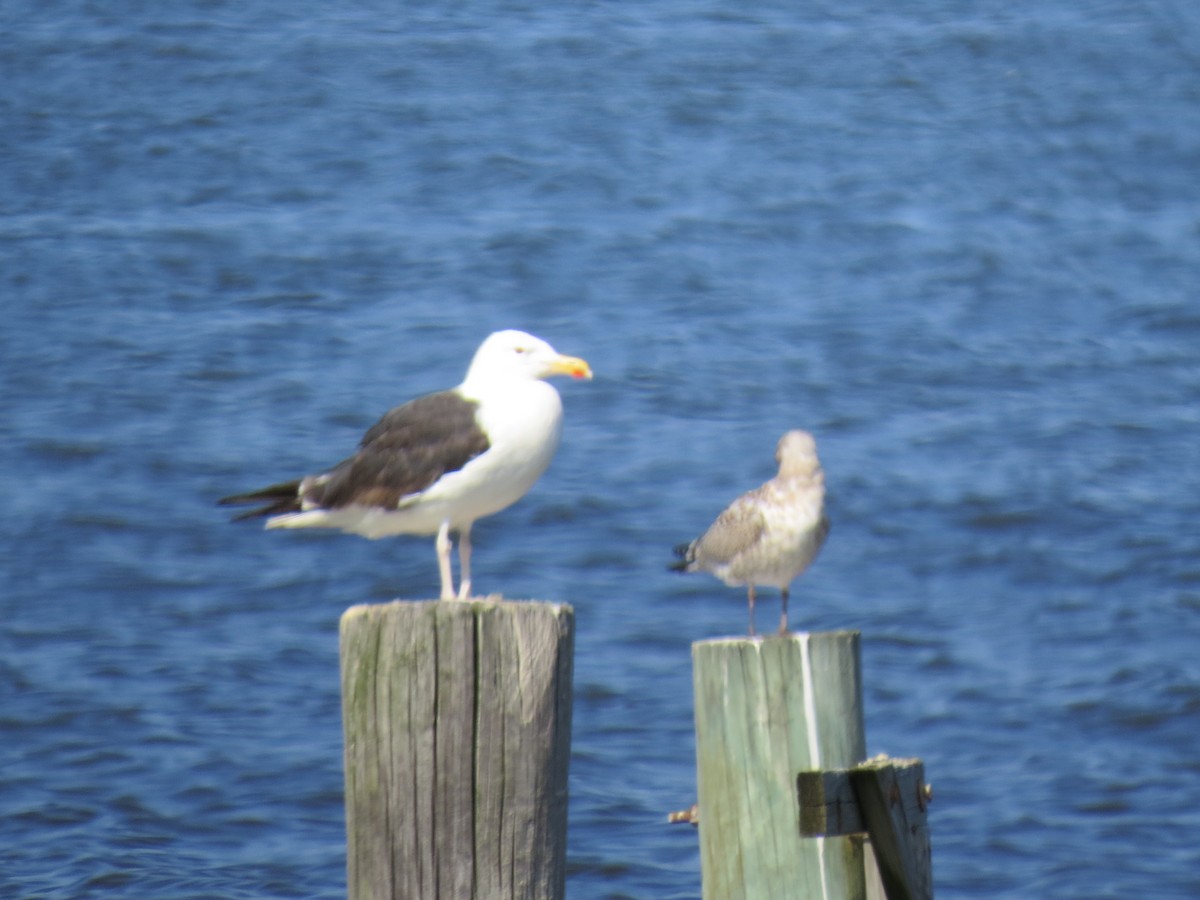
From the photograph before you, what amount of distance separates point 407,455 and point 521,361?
0.42 m

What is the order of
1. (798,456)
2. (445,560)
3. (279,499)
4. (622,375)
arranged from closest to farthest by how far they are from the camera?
(445,560), (798,456), (279,499), (622,375)

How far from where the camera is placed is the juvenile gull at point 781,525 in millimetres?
5781

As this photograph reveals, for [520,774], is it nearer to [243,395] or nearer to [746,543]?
[746,543]

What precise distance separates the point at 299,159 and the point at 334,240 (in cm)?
182

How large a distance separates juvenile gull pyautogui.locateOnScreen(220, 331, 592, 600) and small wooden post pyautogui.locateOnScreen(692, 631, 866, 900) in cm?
115

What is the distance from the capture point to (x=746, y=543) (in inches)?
230

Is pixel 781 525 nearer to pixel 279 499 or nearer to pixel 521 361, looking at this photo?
pixel 521 361

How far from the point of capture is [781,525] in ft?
19.0

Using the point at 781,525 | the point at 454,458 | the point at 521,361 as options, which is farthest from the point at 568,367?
the point at 781,525

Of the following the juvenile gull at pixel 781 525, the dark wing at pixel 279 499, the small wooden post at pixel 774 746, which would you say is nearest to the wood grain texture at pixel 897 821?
the small wooden post at pixel 774 746

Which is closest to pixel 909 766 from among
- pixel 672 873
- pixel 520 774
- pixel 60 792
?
pixel 520 774

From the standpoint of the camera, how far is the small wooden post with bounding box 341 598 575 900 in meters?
3.60

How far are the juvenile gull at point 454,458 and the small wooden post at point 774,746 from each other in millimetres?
1146

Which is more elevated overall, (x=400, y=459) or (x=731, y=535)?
(x=400, y=459)
